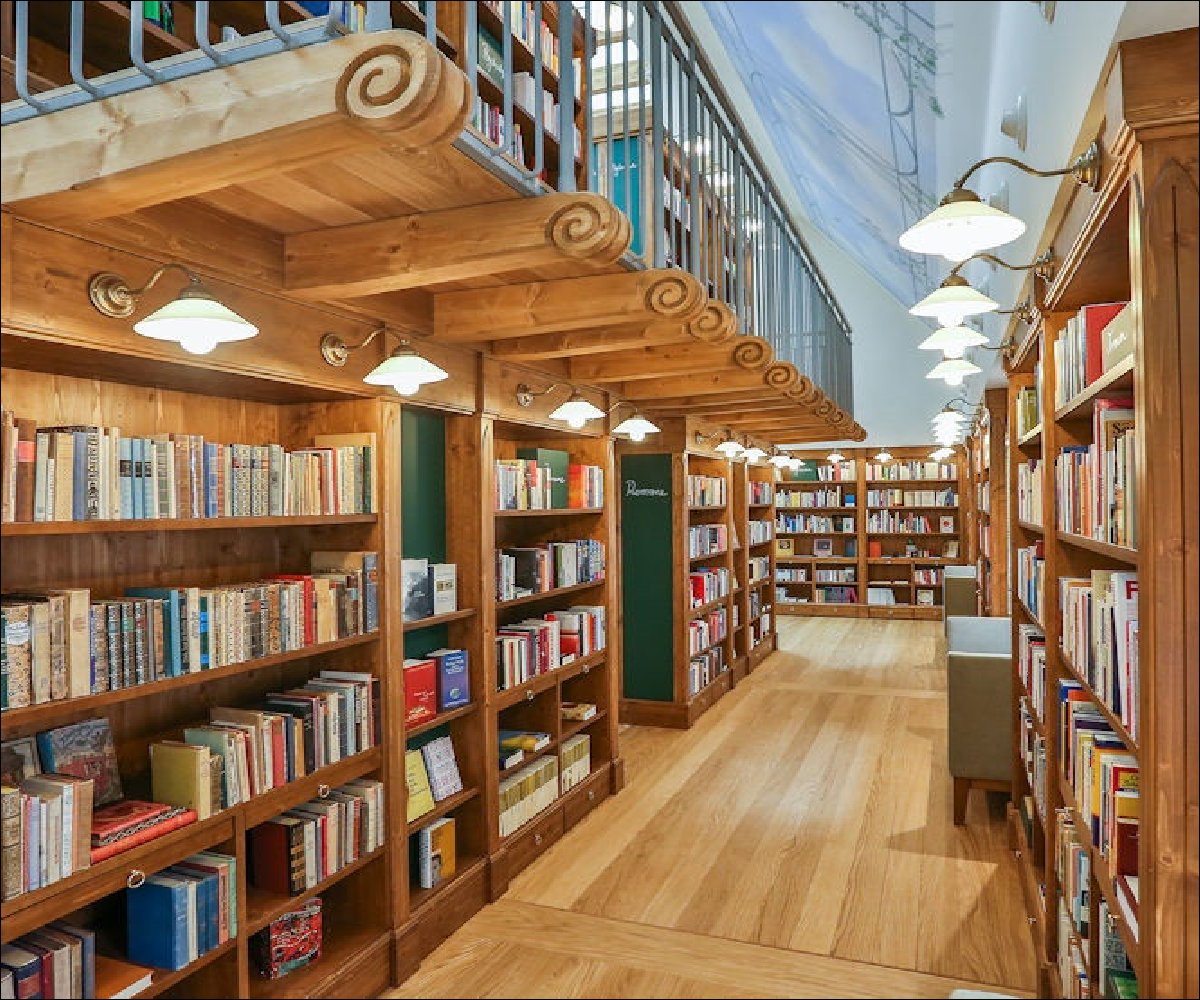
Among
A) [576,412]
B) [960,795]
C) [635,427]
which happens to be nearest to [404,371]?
[576,412]

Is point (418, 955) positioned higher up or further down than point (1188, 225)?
further down

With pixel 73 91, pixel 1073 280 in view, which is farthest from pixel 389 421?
pixel 1073 280

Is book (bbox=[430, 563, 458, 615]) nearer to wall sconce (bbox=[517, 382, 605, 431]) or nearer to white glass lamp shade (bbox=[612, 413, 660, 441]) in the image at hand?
wall sconce (bbox=[517, 382, 605, 431])

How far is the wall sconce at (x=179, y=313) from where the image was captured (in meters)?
2.01

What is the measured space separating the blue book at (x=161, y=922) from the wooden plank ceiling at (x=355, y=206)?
163cm

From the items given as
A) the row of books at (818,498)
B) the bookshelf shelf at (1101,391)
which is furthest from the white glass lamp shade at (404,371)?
the row of books at (818,498)

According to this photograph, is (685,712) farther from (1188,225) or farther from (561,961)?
(1188,225)

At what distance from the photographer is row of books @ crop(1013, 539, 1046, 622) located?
3.38 metres

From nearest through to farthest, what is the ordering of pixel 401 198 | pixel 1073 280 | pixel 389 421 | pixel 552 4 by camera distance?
pixel 401 198
pixel 1073 280
pixel 389 421
pixel 552 4

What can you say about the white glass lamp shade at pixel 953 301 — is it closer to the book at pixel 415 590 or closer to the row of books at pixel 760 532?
the book at pixel 415 590

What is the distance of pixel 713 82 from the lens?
3.98 metres

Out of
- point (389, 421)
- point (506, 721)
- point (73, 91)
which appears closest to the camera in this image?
point (73, 91)

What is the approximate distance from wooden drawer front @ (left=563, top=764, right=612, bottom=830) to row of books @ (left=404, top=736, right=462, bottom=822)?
98 centimetres

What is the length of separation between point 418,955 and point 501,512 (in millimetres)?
1779
